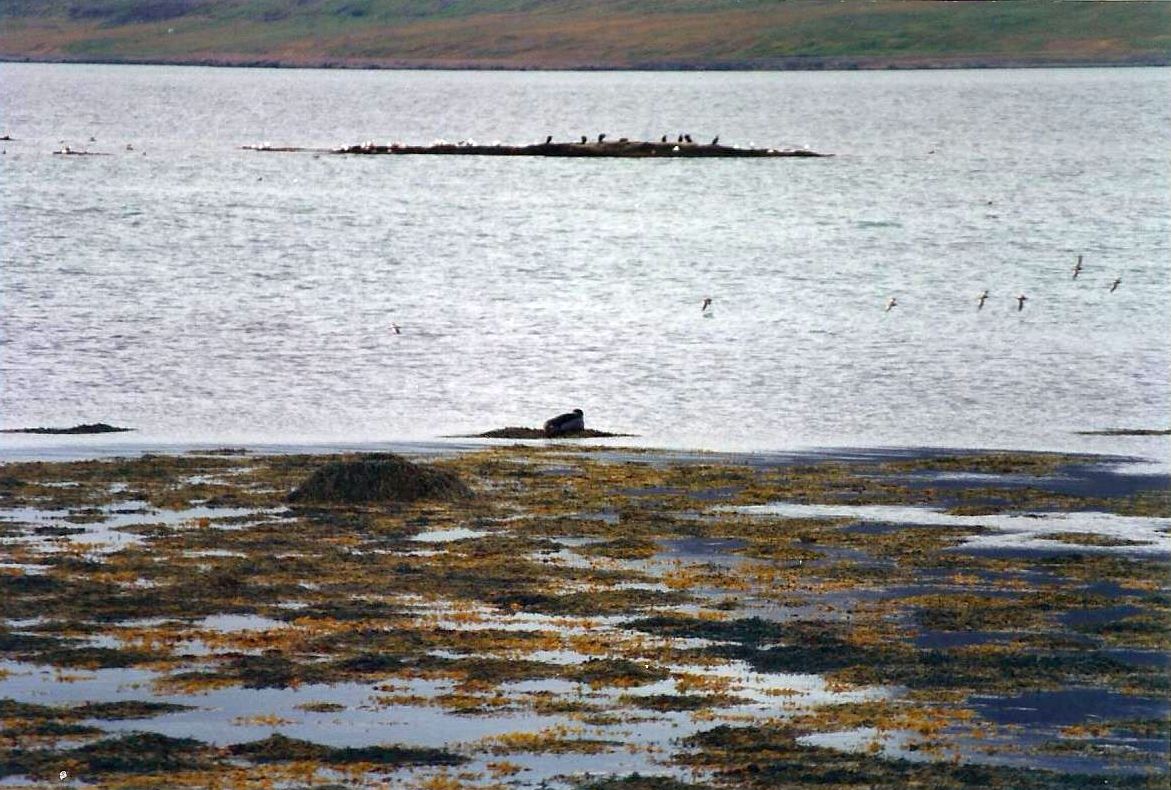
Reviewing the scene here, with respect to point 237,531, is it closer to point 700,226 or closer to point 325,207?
point 700,226

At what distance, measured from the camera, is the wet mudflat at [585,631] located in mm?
16281

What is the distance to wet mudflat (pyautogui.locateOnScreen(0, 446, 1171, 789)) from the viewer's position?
1628 centimetres

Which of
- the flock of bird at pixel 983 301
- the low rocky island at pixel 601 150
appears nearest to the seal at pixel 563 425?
the flock of bird at pixel 983 301

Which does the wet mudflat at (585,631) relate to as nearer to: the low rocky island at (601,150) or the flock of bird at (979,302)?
the flock of bird at (979,302)

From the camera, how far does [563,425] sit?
35562mm

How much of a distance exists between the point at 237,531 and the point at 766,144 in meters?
132

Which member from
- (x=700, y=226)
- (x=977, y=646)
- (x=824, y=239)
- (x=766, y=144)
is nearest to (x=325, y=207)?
(x=700, y=226)

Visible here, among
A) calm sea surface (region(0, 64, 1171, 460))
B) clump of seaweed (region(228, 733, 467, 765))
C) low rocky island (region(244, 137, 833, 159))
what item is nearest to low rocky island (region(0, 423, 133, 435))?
calm sea surface (region(0, 64, 1171, 460))

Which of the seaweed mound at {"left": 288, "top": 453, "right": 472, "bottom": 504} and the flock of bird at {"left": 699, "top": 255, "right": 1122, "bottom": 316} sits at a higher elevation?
the seaweed mound at {"left": 288, "top": 453, "right": 472, "bottom": 504}

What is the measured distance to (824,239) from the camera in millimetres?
87438

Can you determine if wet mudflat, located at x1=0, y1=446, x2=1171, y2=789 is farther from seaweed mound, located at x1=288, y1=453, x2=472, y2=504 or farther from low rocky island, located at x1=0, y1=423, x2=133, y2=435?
low rocky island, located at x1=0, y1=423, x2=133, y2=435

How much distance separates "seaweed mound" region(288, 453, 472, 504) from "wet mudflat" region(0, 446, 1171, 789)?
41 cm

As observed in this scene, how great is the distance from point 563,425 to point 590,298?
2939 centimetres

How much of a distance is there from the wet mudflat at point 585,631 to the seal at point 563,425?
532 centimetres
